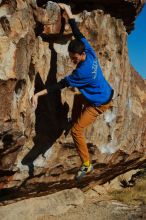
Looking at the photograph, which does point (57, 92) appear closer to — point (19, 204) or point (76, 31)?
point (76, 31)

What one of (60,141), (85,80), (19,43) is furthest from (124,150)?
(19,43)

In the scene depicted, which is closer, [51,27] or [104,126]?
[51,27]

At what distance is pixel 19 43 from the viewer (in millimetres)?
8516

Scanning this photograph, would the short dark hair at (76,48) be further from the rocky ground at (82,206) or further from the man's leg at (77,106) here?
the rocky ground at (82,206)

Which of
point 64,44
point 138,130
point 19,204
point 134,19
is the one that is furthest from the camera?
point 138,130

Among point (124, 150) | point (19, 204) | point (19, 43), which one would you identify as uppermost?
point (19, 43)

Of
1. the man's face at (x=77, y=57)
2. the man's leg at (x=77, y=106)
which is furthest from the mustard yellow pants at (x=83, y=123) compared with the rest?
the man's face at (x=77, y=57)

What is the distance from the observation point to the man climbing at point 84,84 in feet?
29.9

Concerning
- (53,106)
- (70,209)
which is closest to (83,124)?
(53,106)

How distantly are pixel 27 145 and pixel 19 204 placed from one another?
6.84 feet

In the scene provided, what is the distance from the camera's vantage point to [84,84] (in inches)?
369

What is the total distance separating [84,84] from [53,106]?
5.63ft

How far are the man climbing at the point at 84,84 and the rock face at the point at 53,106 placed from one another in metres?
0.64

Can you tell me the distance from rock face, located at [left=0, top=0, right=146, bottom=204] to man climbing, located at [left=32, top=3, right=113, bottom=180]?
638 mm
